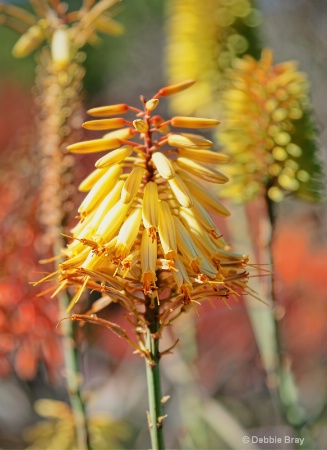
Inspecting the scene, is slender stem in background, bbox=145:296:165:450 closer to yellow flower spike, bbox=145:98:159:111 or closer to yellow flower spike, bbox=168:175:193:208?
yellow flower spike, bbox=168:175:193:208

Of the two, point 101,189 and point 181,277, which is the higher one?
point 101,189

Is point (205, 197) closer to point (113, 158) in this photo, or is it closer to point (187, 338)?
point (113, 158)

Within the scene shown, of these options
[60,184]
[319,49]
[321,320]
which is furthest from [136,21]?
[60,184]

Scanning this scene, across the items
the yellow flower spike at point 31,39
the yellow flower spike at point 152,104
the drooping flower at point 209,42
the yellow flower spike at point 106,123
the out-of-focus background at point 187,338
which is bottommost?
the out-of-focus background at point 187,338

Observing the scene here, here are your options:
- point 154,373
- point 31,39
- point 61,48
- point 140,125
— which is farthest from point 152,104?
point 31,39

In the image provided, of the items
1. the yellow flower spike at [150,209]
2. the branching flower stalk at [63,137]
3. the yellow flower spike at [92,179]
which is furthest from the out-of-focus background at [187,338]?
the yellow flower spike at [150,209]

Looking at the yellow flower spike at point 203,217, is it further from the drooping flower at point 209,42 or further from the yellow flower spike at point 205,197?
the drooping flower at point 209,42

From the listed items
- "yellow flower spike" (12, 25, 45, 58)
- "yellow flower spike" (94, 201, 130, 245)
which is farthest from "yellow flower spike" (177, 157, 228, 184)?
"yellow flower spike" (12, 25, 45, 58)
